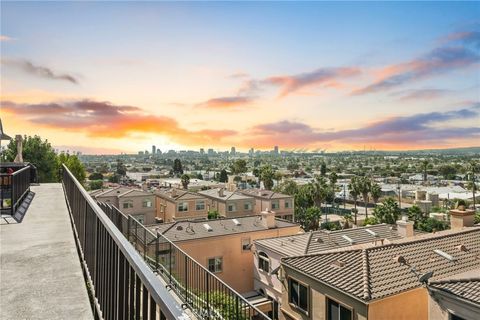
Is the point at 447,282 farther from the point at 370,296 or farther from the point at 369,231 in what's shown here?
the point at 369,231

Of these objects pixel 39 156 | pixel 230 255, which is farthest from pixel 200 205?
pixel 39 156

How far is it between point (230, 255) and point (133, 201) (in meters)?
21.8

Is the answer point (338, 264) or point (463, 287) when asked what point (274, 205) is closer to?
point (338, 264)

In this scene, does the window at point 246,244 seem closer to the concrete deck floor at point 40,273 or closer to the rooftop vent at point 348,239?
the rooftop vent at point 348,239

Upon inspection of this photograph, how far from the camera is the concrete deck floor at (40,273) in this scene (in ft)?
9.45

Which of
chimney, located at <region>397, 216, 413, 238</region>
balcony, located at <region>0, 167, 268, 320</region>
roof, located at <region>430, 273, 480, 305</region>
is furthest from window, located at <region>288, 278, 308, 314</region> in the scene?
chimney, located at <region>397, 216, 413, 238</region>

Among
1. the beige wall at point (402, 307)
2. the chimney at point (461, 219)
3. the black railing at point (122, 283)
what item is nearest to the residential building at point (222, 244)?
the chimney at point (461, 219)

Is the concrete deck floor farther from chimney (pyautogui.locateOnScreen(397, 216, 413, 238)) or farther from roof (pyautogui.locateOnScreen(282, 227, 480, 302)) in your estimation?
chimney (pyautogui.locateOnScreen(397, 216, 413, 238))

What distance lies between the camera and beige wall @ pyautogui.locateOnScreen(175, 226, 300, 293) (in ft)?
82.1

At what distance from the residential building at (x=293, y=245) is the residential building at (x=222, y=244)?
5.83ft

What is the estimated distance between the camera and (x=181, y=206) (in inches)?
1684

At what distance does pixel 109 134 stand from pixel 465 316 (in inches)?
2249

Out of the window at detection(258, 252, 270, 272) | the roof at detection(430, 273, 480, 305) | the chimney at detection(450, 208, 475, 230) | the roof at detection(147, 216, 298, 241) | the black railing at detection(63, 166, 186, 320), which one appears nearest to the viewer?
the black railing at detection(63, 166, 186, 320)

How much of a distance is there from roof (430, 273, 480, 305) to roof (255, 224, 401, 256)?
32.3 feet
